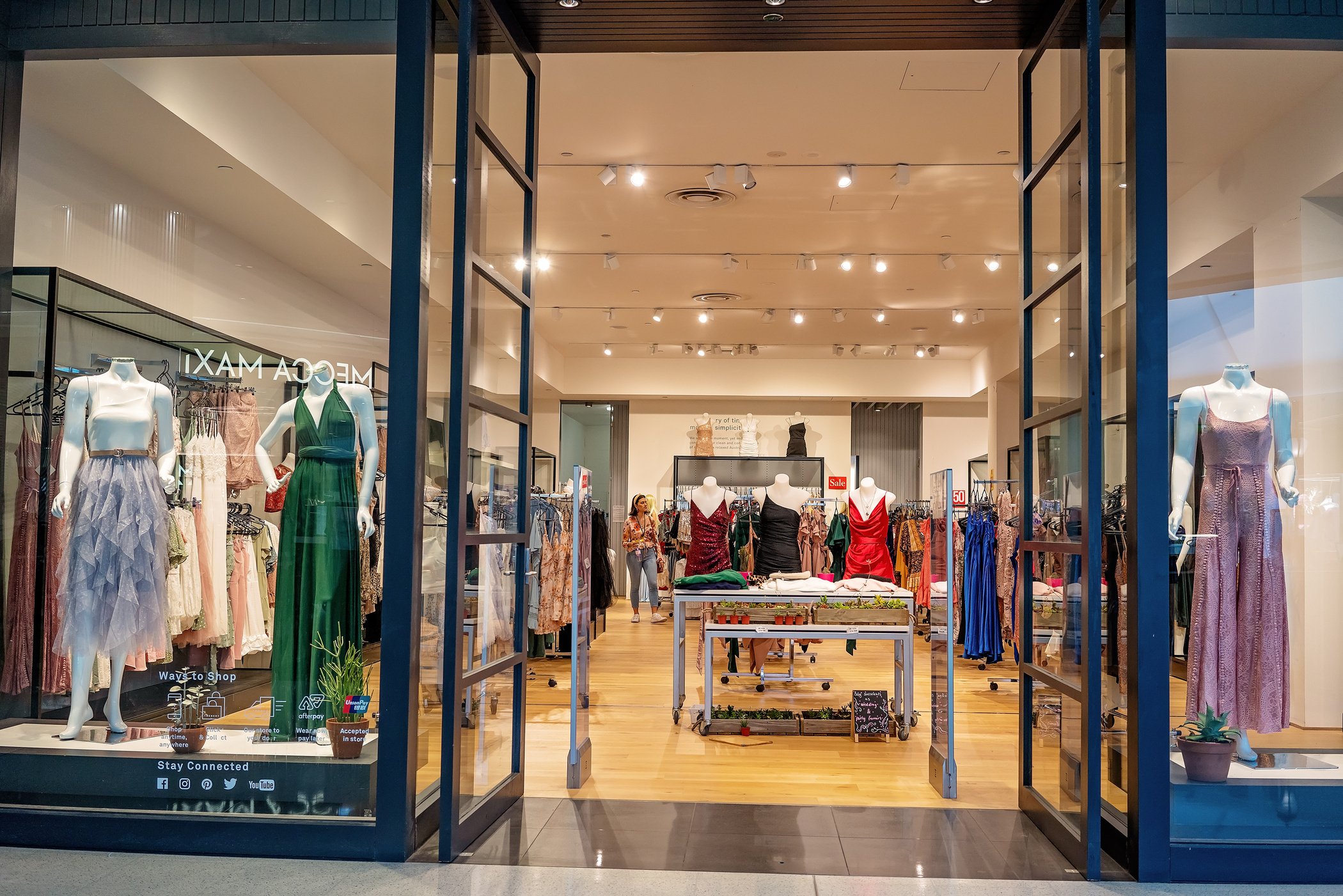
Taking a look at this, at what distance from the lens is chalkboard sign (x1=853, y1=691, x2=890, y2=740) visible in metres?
5.55

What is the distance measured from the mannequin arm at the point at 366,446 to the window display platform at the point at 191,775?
77 cm

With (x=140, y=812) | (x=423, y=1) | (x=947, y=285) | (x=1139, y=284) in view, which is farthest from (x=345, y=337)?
(x=947, y=285)

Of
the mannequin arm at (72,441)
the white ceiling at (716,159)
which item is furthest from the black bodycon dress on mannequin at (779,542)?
the mannequin arm at (72,441)

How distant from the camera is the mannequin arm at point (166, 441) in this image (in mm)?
3613

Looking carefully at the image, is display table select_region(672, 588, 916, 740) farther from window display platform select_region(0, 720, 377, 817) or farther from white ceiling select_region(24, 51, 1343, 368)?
window display platform select_region(0, 720, 377, 817)

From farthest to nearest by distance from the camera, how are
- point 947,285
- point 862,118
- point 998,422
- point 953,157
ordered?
1. point 998,422
2. point 947,285
3. point 953,157
4. point 862,118

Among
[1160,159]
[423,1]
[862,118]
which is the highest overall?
[862,118]

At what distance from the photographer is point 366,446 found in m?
3.58

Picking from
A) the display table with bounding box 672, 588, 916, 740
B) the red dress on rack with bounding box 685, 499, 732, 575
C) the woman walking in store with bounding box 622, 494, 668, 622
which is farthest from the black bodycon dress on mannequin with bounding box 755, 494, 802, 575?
the display table with bounding box 672, 588, 916, 740

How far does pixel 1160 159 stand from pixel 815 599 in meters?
3.21

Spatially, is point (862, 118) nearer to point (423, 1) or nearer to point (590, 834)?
point (423, 1)

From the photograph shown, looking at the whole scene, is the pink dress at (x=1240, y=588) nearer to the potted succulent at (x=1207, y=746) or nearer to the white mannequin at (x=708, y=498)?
the potted succulent at (x=1207, y=746)

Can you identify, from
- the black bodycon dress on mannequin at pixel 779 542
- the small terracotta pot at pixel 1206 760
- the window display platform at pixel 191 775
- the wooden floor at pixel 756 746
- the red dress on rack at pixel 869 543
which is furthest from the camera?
the black bodycon dress on mannequin at pixel 779 542

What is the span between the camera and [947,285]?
30.1 feet
